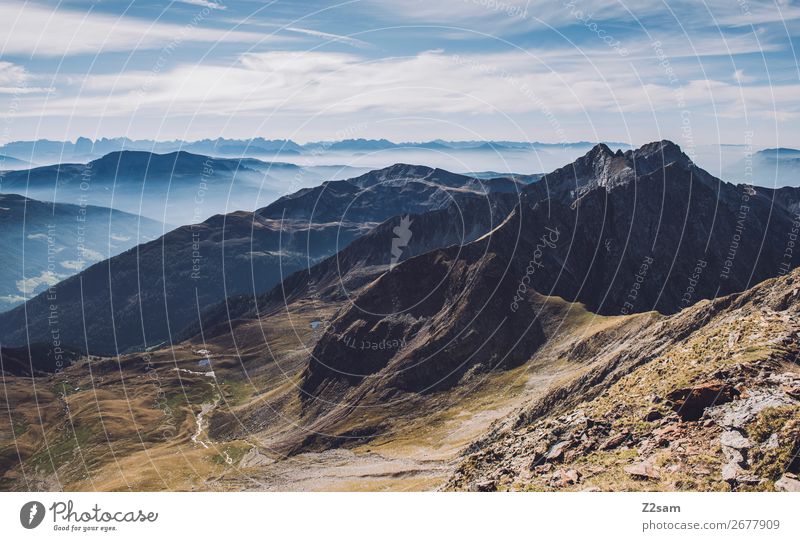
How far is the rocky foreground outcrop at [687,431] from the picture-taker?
43.1m

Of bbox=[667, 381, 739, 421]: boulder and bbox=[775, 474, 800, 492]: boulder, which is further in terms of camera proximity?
bbox=[667, 381, 739, 421]: boulder

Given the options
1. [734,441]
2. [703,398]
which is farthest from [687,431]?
[734,441]

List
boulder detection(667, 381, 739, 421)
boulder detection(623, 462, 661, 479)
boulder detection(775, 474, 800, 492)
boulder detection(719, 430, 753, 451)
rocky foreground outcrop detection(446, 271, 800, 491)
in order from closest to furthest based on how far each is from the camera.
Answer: boulder detection(775, 474, 800, 492) < rocky foreground outcrop detection(446, 271, 800, 491) < boulder detection(719, 430, 753, 451) < boulder detection(623, 462, 661, 479) < boulder detection(667, 381, 739, 421)

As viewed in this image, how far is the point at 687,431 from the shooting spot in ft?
156

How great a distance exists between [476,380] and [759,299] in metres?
70.5

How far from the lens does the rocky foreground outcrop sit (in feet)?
141

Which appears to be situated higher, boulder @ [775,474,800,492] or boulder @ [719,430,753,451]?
boulder @ [719,430,753,451]

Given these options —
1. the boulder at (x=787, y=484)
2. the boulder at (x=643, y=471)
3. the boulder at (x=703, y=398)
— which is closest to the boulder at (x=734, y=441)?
the boulder at (x=787, y=484)

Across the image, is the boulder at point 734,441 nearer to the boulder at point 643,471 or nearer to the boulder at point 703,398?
the boulder at point 703,398

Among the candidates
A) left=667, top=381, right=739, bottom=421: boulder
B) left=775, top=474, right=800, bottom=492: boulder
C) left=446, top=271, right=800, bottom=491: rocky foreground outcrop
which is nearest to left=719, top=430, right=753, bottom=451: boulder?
left=446, top=271, right=800, bottom=491: rocky foreground outcrop

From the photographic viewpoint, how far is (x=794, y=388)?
47281 mm

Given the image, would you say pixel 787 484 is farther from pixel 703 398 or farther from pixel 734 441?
pixel 703 398

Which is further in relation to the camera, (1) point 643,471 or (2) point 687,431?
(2) point 687,431

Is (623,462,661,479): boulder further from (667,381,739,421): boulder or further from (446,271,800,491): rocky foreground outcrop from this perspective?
(667,381,739,421): boulder
